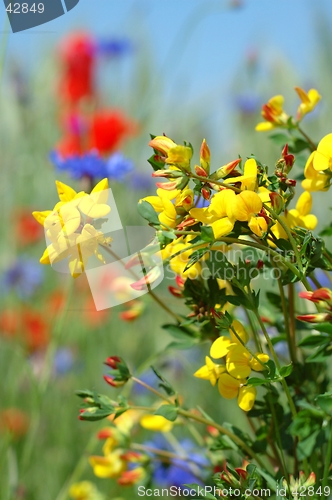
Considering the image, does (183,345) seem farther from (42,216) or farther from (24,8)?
(24,8)

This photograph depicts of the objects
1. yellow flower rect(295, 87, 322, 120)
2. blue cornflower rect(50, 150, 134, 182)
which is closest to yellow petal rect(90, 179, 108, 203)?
yellow flower rect(295, 87, 322, 120)

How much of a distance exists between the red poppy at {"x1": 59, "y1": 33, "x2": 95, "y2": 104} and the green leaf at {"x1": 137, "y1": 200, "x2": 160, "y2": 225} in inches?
60.8

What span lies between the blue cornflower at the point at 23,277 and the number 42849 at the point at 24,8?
849mm

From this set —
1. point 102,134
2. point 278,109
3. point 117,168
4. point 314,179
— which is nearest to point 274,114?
point 278,109

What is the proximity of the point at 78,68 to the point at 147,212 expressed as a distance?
159 centimetres

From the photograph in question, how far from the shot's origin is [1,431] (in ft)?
3.27

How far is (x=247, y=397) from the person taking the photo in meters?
0.35

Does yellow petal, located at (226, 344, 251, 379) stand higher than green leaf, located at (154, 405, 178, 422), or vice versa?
yellow petal, located at (226, 344, 251, 379)

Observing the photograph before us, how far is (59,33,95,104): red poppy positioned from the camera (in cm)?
178

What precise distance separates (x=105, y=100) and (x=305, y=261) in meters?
1.58

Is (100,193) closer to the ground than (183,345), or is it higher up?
higher up

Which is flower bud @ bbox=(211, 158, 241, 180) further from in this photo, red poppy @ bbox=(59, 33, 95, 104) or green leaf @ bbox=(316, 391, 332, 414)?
red poppy @ bbox=(59, 33, 95, 104)

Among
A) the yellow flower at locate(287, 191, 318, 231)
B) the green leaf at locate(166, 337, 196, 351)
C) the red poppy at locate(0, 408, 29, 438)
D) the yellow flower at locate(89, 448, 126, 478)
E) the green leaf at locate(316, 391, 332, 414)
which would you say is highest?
the yellow flower at locate(287, 191, 318, 231)

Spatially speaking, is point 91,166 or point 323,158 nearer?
point 323,158
